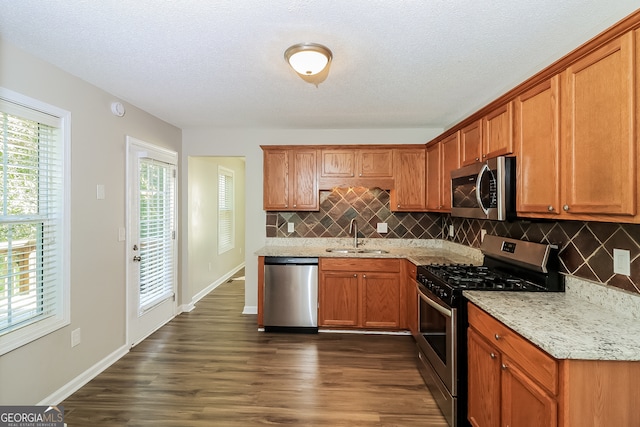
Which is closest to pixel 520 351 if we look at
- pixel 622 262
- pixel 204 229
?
pixel 622 262

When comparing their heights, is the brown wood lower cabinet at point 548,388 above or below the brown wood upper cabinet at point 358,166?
below

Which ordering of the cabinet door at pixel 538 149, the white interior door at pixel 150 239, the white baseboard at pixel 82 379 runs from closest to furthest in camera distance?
the cabinet door at pixel 538 149 → the white baseboard at pixel 82 379 → the white interior door at pixel 150 239

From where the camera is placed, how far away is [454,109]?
3203 millimetres

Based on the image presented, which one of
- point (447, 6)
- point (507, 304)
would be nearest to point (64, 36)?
point (447, 6)

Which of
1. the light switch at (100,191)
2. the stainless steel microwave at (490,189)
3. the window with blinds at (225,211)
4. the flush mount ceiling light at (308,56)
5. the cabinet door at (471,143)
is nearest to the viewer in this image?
the flush mount ceiling light at (308,56)

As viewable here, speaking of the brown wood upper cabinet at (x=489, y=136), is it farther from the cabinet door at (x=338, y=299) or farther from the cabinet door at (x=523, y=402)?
the cabinet door at (x=338, y=299)

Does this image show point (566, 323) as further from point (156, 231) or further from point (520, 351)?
point (156, 231)

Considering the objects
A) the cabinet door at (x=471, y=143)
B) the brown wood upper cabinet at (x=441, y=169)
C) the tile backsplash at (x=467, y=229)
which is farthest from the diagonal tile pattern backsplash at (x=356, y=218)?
the cabinet door at (x=471, y=143)

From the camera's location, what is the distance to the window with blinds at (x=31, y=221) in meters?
1.89

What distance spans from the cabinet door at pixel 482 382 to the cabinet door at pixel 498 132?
4.17 ft

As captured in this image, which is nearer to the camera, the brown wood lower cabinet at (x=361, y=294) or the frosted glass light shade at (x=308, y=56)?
the frosted glass light shade at (x=308, y=56)

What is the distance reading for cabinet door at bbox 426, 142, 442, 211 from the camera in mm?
3305

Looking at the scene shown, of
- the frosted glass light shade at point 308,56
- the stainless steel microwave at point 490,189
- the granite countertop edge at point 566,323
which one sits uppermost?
the frosted glass light shade at point 308,56

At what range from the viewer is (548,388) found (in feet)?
3.98
